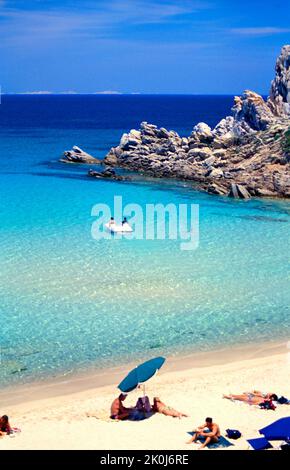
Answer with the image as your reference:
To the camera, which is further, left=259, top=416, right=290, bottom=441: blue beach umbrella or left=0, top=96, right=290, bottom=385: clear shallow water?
left=0, top=96, right=290, bottom=385: clear shallow water

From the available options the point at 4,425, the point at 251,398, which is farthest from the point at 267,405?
the point at 4,425

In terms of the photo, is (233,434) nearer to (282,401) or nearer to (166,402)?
(282,401)

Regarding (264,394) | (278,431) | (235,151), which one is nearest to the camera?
(278,431)

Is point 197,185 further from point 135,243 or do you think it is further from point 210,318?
point 210,318

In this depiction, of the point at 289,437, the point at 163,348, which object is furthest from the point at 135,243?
the point at 289,437

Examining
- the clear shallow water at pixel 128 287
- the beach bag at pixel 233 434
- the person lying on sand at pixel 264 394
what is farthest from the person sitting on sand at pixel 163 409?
the clear shallow water at pixel 128 287

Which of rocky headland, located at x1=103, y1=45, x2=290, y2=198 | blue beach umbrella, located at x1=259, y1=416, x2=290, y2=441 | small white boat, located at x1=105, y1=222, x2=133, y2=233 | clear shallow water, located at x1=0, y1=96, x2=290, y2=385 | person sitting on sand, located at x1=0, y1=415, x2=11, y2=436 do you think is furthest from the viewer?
rocky headland, located at x1=103, y1=45, x2=290, y2=198

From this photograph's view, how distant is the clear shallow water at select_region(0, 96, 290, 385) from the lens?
24.4m

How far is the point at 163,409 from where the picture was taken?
18984mm

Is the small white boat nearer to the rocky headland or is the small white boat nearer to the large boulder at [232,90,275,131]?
the rocky headland

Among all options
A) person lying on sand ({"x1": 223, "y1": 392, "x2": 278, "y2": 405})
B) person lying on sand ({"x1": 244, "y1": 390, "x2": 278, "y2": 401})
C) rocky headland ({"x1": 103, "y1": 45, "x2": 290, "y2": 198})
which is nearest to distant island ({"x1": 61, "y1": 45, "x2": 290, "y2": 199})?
rocky headland ({"x1": 103, "y1": 45, "x2": 290, "y2": 198})

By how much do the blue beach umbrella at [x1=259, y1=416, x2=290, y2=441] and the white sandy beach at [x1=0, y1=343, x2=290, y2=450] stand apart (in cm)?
61

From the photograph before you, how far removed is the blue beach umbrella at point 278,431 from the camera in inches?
646

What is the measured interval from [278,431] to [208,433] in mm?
1726
